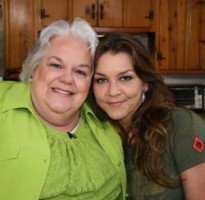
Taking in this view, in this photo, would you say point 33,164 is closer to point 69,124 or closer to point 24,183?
point 24,183

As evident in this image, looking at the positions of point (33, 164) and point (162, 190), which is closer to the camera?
point (33, 164)

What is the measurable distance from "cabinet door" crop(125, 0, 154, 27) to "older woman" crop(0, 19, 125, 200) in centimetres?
151

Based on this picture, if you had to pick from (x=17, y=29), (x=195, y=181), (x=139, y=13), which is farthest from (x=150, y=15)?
(x=195, y=181)

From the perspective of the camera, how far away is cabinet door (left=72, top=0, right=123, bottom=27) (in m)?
2.85

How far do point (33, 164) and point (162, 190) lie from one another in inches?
20.5

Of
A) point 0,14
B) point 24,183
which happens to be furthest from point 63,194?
point 0,14

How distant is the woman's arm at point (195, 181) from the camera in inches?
50.7

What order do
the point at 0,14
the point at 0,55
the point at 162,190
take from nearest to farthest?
the point at 162,190, the point at 0,14, the point at 0,55

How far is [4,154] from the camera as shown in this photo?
122 centimetres

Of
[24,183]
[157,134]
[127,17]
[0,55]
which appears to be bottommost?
[24,183]

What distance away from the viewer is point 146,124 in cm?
146

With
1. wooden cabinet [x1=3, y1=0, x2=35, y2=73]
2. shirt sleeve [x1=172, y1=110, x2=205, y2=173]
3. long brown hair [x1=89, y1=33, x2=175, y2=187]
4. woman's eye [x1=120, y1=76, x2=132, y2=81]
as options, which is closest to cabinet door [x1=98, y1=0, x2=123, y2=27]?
wooden cabinet [x1=3, y1=0, x2=35, y2=73]

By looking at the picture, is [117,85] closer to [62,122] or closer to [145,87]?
[145,87]

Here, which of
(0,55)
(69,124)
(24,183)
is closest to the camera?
(24,183)
